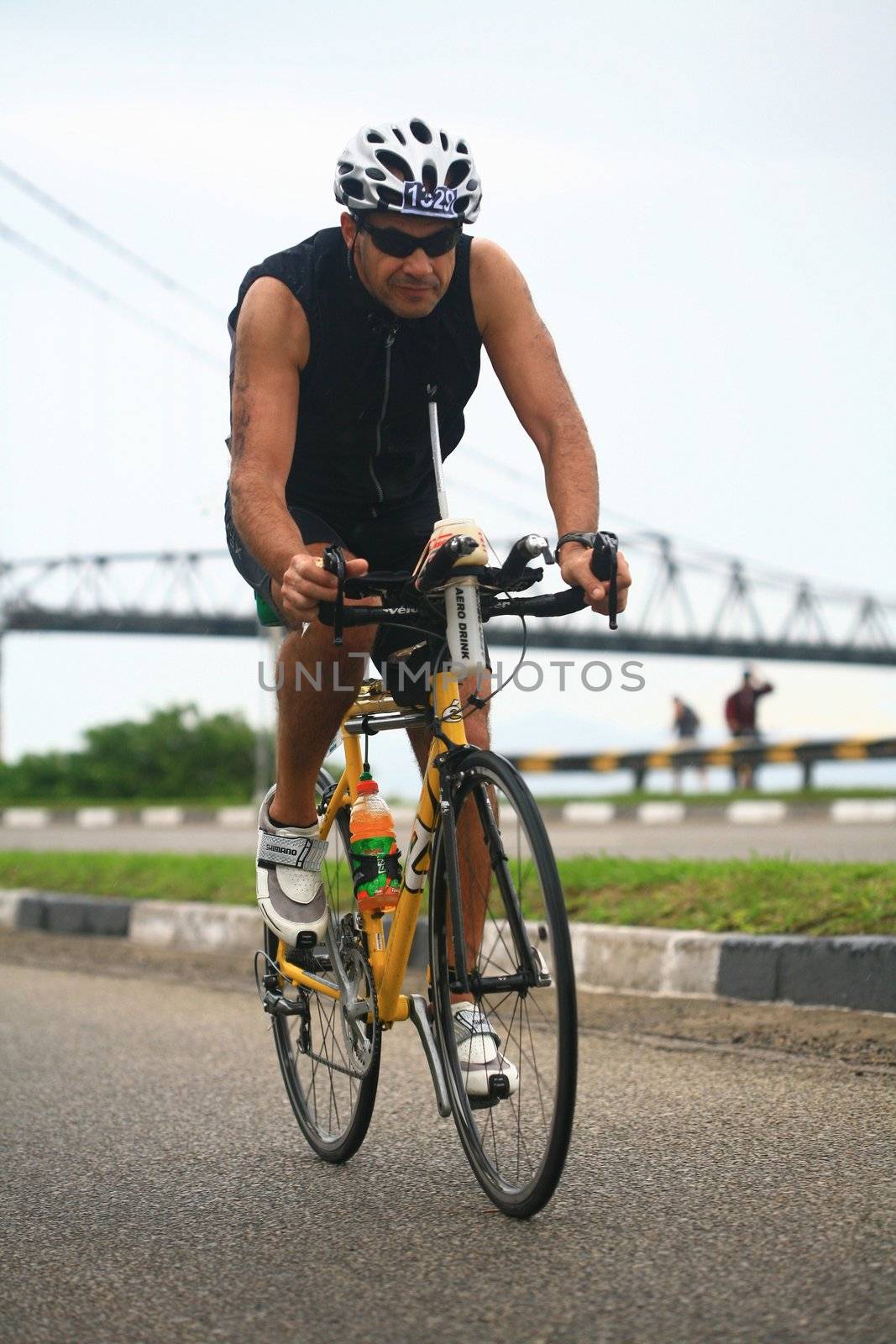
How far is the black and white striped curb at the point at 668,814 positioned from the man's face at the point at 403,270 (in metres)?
11.3

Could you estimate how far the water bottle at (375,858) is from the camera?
10.9 ft

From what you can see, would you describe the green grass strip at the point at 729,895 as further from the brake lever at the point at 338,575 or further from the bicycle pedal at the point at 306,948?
the brake lever at the point at 338,575

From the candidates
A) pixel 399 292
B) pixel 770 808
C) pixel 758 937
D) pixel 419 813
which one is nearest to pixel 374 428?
pixel 399 292

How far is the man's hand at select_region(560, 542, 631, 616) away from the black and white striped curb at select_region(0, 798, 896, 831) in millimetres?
11591

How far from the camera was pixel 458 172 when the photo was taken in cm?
323

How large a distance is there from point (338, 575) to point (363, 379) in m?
0.73

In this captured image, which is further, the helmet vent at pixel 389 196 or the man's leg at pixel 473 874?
the helmet vent at pixel 389 196

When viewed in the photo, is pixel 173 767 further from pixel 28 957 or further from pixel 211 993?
pixel 211 993

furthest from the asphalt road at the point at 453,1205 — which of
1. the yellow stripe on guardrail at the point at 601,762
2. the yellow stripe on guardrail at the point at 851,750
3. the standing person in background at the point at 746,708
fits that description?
the standing person in background at the point at 746,708

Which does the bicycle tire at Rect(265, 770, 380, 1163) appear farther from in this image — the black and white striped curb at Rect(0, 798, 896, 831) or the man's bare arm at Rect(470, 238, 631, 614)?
the black and white striped curb at Rect(0, 798, 896, 831)

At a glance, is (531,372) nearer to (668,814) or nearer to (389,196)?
(389,196)

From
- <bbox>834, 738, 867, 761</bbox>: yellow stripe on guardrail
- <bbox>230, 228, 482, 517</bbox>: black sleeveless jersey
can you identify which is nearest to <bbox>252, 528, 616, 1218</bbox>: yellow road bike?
<bbox>230, 228, 482, 517</bbox>: black sleeveless jersey

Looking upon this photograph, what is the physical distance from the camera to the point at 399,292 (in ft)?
10.8

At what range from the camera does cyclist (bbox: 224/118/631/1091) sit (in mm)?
3180
